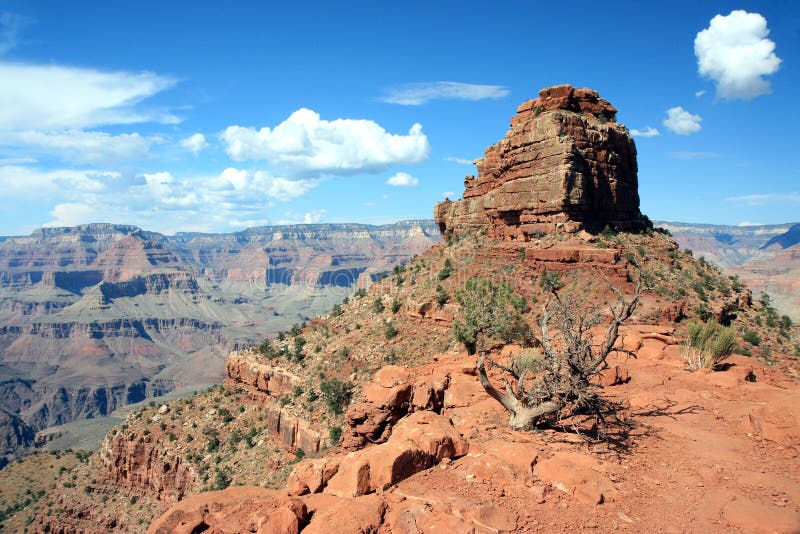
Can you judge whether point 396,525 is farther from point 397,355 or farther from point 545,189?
point 545,189

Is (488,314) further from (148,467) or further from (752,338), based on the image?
(148,467)

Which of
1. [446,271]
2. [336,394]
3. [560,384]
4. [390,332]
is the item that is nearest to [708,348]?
[560,384]

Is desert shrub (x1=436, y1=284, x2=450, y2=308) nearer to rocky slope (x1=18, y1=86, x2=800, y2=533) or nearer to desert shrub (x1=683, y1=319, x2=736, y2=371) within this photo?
rocky slope (x1=18, y1=86, x2=800, y2=533)

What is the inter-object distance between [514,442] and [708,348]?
11783 mm

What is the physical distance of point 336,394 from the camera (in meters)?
33.7

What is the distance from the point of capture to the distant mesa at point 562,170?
1652 inches

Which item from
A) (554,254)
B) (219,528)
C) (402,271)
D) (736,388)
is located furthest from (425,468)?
→ (402,271)

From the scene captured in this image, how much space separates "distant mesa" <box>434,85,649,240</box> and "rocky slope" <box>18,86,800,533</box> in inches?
147

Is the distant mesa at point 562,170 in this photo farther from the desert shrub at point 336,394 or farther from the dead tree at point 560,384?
the dead tree at point 560,384

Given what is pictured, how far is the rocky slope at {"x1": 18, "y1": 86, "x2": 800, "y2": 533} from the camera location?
8969mm

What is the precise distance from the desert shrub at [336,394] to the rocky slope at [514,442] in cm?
10

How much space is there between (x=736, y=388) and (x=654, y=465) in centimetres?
721

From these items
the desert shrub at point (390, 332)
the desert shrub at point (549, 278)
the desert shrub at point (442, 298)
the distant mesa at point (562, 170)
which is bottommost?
the desert shrub at point (390, 332)

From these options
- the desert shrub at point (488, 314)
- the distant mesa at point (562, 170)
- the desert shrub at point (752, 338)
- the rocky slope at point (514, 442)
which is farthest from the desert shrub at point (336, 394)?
the desert shrub at point (752, 338)
